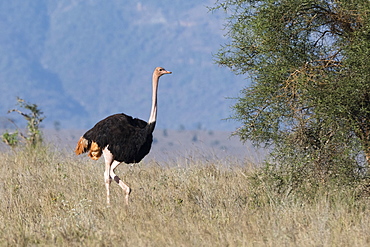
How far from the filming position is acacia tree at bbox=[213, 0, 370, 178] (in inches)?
302

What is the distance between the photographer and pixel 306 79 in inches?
309

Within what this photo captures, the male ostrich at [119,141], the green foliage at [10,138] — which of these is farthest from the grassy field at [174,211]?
the green foliage at [10,138]

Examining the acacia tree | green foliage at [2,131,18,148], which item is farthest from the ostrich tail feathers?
green foliage at [2,131,18,148]

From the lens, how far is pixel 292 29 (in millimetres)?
8305

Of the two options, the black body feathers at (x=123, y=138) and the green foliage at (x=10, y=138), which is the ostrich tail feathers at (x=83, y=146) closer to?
the black body feathers at (x=123, y=138)

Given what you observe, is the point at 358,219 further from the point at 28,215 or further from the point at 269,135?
the point at 28,215

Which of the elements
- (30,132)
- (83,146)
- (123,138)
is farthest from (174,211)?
(30,132)

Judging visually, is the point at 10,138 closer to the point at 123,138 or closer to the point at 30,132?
the point at 30,132

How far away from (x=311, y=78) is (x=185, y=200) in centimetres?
206

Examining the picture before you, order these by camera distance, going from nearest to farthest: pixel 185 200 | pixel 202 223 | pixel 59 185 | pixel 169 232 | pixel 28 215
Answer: pixel 169 232 → pixel 202 223 → pixel 28 215 → pixel 185 200 → pixel 59 185

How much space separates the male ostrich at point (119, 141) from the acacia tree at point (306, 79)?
47.9 inches

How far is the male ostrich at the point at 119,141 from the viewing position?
8578 millimetres

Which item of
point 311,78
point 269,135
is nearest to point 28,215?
point 269,135

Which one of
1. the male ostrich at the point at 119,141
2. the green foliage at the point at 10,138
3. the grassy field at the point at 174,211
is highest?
the green foliage at the point at 10,138
